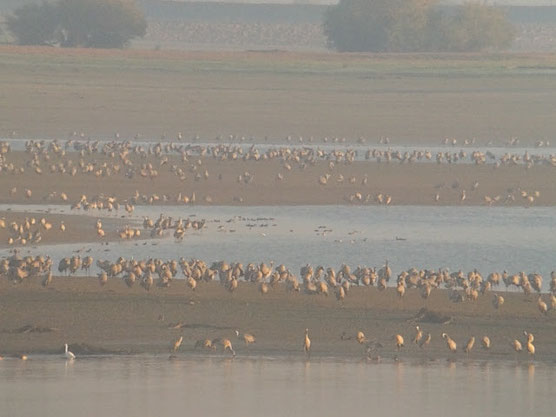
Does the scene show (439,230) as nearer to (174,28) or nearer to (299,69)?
(299,69)

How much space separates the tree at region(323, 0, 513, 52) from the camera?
75000mm

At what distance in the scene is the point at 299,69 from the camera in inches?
2267

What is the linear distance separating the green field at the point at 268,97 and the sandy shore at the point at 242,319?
69.8 feet

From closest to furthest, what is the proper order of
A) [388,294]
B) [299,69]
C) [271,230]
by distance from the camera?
1. [388,294]
2. [271,230]
3. [299,69]

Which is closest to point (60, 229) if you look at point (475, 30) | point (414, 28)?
point (414, 28)

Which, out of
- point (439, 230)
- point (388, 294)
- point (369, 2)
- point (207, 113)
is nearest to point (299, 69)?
point (207, 113)

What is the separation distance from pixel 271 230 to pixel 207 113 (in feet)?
62.0

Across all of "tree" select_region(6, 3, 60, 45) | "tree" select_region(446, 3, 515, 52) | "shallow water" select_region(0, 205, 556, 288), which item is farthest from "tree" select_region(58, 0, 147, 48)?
"shallow water" select_region(0, 205, 556, 288)

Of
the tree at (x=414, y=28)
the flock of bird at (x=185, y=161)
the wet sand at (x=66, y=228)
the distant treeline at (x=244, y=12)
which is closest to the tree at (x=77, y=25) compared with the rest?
the tree at (x=414, y=28)

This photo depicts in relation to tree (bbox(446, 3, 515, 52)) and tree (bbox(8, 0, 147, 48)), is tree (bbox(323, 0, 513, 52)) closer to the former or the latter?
tree (bbox(446, 3, 515, 52))

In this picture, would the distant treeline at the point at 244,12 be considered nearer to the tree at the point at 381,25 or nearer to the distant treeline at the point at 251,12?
the distant treeline at the point at 251,12

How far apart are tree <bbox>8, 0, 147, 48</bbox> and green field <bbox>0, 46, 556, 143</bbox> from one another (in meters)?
10.9

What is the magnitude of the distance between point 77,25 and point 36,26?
1714 millimetres

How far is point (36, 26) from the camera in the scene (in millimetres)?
73188
